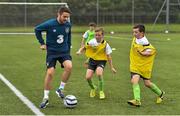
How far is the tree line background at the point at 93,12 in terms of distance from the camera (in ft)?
171

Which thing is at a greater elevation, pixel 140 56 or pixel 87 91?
pixel 140 56

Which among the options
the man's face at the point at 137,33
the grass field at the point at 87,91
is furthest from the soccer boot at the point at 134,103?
the man's face at the point at 137,33

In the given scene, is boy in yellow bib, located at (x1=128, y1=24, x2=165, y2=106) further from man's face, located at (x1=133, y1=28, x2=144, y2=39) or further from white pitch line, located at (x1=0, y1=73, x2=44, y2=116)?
white pitch line, located at (x1=0, y1=73, x2=44, y2=116)

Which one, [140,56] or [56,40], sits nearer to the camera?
[56,40]

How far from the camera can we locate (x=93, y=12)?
55250mm

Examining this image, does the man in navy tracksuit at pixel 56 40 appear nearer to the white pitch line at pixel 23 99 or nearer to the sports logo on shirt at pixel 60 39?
the sports logo on shirt at pixel 60 39

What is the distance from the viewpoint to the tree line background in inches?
2046

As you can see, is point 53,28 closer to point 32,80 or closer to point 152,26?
point 32,80

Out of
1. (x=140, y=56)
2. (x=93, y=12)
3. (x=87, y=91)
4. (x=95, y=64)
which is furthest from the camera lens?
(x=93, y=12)

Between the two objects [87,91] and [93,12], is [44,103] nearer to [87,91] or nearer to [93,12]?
[87,91]

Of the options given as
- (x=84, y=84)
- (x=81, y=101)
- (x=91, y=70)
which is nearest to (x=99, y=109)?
(x=81, y=101)

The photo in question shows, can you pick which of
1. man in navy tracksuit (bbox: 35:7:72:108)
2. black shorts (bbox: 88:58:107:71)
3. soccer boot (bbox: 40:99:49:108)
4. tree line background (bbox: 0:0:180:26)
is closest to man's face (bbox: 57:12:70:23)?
man in navy tracksuit (bbox: 35:7:72:108)

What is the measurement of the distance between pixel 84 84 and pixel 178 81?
2686 millimetres

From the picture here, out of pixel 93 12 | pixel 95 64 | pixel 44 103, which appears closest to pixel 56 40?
pixel 44 103
